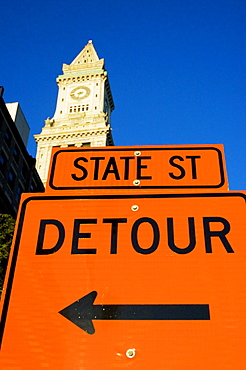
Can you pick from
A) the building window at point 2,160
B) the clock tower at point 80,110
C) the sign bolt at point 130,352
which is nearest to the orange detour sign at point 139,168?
the sign bolt at point 130,352

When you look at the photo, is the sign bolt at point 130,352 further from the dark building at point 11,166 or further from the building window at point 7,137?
the building window at point 7,137

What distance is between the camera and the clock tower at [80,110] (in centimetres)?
6134

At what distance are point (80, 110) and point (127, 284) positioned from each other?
6753 cm

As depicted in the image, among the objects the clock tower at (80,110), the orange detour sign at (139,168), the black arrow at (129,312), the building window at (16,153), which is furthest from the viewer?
the clock tower at (80,110)

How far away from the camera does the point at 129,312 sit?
222 centimetres

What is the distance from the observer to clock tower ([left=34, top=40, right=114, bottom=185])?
61.3 metres

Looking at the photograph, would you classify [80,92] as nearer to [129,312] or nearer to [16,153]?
[16,153]

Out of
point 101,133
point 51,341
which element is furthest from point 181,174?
point 101,133

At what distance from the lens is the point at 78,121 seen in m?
64.5

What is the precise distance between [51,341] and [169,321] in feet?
2.28

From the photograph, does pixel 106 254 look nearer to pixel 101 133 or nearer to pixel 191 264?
pixel 191 264

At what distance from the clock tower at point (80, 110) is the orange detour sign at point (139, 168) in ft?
174

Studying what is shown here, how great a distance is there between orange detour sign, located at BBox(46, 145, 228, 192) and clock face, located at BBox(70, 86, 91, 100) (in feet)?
224

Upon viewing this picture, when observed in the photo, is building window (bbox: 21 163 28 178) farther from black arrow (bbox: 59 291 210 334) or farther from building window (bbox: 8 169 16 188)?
black arrow (bbox: 59 291 210 334)
